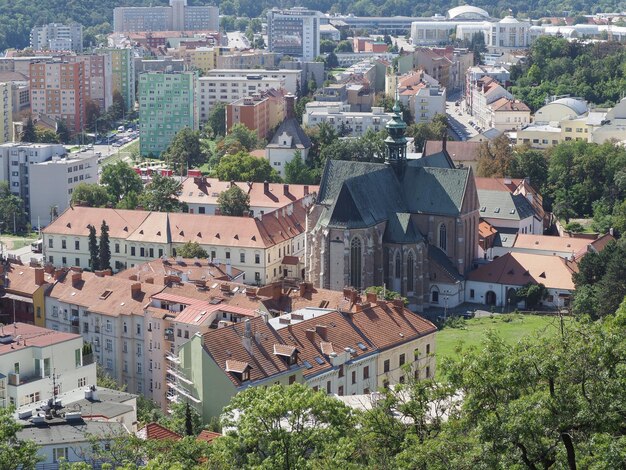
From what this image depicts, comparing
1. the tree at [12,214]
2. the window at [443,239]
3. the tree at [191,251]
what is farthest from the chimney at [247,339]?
the tree at [12,214]

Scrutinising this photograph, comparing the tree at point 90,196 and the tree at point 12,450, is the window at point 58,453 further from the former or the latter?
the tree at point 90,196

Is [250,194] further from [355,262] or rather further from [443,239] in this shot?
[355,262]

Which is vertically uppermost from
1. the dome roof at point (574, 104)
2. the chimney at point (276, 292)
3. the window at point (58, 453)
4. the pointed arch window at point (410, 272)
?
the dome roof at point (574, 104)

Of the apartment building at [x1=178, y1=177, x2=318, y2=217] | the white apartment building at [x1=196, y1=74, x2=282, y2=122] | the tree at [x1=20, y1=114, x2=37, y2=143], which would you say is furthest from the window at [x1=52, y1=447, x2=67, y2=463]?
the white apartment building at [x1=196, y1=74, x2=282, y2=122]

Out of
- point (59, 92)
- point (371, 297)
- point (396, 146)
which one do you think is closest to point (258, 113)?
point (59, 92)

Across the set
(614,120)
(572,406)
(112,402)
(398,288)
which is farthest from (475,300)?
(572,406)
